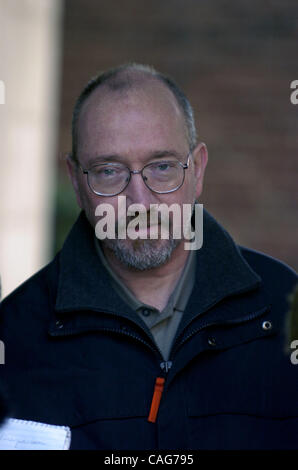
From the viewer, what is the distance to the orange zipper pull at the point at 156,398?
2020mm

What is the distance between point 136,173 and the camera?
2195 millimetres

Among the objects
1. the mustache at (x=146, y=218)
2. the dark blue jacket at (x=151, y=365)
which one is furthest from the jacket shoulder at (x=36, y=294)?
the mustache at (x=146, y=218)

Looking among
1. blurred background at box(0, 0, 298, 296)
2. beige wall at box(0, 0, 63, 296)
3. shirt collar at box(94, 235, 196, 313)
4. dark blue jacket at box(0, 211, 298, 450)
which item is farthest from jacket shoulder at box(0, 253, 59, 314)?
blurred background at box(0, 0, 298, 296)

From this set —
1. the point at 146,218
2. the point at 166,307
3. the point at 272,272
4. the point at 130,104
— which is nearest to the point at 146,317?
the point at 166,307

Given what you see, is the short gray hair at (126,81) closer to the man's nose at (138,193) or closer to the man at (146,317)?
the man at (146,317)

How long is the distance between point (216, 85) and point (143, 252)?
3.27 m

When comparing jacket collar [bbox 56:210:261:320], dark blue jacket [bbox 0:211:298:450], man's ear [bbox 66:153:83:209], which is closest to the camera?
dark blue jacket [bbox 0:211:298:450]

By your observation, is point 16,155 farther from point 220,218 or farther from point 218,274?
point 218,274

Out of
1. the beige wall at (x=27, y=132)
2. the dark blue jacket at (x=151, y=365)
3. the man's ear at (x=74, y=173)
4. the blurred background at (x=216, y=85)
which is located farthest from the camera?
the blurred background at (x=216, y=85)

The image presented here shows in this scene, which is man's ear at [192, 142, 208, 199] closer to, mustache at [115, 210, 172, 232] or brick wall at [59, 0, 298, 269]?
mustache at [115, 210, 172, 232]

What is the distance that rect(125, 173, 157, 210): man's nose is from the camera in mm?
2166

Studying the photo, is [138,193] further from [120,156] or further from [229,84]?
[229,84]

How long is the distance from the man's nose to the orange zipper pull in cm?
46

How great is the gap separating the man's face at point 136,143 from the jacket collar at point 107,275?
7 cm
